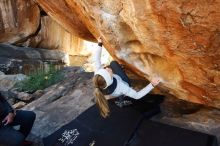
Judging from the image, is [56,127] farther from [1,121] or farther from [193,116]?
[193,116]

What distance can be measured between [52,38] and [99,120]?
6.65 m

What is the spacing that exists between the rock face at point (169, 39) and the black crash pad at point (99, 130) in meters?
0.68

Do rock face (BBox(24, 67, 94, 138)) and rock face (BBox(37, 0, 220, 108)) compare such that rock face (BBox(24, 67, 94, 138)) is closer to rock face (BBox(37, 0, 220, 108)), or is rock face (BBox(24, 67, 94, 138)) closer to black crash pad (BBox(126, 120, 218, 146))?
rock face (BBox(37, 0, 220, 108))

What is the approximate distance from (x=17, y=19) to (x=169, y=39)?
732cm

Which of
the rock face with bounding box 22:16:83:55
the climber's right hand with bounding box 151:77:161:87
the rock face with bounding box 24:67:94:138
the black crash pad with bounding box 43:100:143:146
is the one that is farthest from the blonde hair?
the rock face with bounding box 22:16:83:55

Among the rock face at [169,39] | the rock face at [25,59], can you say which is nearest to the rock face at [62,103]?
the rock face at [169,39]

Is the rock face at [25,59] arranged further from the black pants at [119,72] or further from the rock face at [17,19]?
the black pants at [119,72]

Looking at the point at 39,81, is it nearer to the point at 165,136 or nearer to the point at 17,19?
the point at 17,19

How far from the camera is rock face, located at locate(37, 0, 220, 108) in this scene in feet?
12.4

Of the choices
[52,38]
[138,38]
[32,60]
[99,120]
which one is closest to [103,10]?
[138,38]

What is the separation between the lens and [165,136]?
4.59 metres

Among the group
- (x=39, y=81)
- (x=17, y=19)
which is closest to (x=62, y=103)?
(x=39, y=81)

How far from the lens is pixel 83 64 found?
1256 centimetres

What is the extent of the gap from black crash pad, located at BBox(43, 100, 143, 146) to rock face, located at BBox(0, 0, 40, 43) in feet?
18.5
